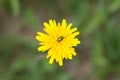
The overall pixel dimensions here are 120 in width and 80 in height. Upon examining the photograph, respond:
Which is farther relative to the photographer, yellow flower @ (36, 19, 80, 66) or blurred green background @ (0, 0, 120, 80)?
blurred green background @ (0, 0, 120, 80)

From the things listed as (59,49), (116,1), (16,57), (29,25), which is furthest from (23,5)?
(59,49)

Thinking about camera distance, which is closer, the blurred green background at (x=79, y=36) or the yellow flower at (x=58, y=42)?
the yellow flower at (x=58, y=42)

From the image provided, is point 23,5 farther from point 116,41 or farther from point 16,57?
point 116,41

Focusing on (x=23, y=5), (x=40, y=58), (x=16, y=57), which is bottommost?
(x=40, y=58)

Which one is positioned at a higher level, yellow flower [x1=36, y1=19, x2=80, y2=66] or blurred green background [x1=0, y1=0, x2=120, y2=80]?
blurred green background [x1=0, y1=0, x2=120, y2=80]

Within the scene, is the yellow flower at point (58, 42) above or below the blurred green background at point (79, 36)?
below
